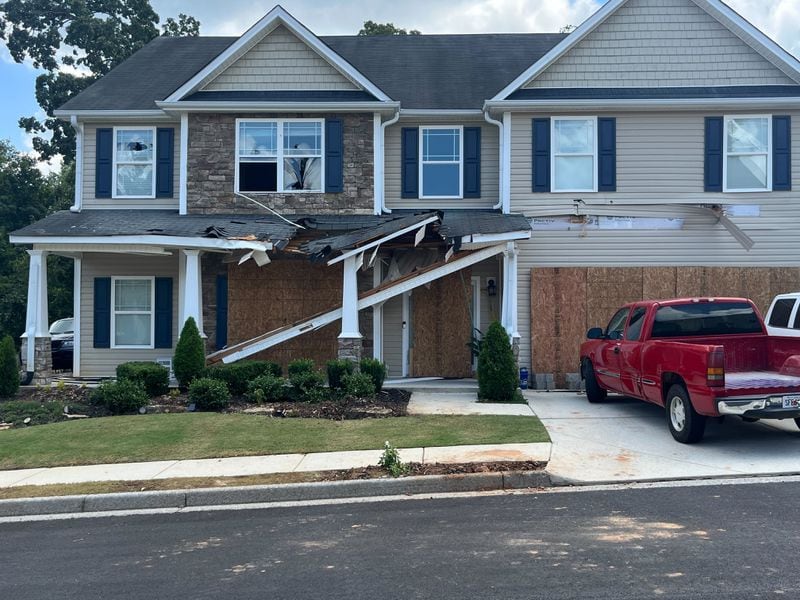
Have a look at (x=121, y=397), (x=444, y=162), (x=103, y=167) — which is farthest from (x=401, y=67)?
(x=121, y=397)

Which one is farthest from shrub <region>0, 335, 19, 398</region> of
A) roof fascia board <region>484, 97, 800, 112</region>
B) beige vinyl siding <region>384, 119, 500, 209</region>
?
roof fascia board <region>484, 97, 800, 112</region>

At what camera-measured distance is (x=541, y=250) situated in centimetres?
1521

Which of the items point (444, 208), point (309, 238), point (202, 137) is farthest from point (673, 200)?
point (202, 137)

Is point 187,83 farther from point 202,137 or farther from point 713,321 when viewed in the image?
point 713,321

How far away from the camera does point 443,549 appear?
18.2ft

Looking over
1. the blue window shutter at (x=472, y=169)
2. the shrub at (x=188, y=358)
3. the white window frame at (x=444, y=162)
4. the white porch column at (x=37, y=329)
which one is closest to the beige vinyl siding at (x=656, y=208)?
the blue window shutter at (x=472, y=169)

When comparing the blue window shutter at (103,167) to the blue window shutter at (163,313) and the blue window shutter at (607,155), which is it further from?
the blue window shutter at (607,155)

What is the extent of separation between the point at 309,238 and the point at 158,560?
A: 31.9 feet

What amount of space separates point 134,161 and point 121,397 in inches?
271

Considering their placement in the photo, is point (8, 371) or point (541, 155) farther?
point (541, 155)

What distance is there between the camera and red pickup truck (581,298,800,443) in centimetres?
822

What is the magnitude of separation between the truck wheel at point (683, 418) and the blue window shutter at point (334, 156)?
350 inches

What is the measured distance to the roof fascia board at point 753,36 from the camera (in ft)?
48.7

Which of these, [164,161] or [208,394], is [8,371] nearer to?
[208,394]
